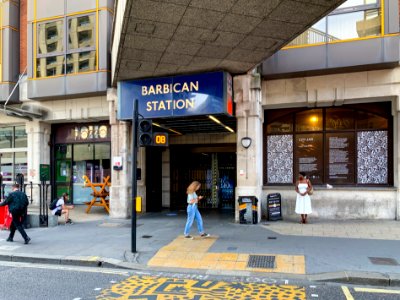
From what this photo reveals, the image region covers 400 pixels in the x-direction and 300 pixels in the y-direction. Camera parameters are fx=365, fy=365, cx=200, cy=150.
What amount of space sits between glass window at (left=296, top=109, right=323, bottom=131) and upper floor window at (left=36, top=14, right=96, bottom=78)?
7.91 m

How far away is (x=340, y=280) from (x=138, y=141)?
4982 millimetres

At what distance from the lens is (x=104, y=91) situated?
1375 cm

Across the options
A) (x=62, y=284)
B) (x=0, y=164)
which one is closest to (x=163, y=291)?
(x=62, y=284)

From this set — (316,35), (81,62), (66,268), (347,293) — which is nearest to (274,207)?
(316,35)

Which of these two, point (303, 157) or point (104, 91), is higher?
point (104, 91)

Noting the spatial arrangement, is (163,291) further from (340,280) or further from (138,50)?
(138,50)

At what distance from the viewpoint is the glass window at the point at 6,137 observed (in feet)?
59.1

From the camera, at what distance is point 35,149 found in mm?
16625

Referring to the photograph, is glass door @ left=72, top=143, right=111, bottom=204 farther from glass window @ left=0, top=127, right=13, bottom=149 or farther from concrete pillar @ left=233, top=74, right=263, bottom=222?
concrete pillar @ left=233, top=74, right=263, bottom=222

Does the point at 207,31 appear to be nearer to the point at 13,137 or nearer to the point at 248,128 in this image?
the point at 248,128

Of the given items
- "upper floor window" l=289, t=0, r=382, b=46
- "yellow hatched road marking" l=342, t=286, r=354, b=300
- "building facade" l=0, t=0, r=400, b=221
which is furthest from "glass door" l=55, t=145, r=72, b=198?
"yellow hatched road marking" l=342, t=286, r=354, b=300

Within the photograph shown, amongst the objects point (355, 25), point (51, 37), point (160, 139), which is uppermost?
point (51, 37)

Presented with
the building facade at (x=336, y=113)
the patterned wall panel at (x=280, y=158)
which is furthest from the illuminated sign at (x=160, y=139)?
the patterned wall panel at (x=280, y=158)

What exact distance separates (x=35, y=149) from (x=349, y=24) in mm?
13778
